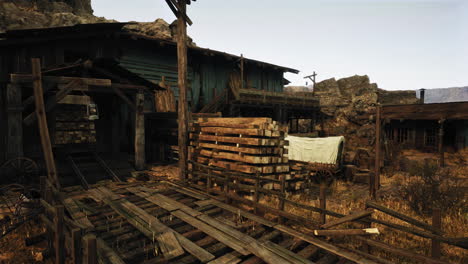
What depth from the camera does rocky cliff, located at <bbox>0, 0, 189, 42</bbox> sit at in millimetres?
21359

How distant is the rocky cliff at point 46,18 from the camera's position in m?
21.4

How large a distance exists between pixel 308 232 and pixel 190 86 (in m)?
14.1

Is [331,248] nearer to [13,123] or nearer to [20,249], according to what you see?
[20,249]

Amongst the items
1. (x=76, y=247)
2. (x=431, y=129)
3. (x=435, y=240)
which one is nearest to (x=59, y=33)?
(x=76, y=247)

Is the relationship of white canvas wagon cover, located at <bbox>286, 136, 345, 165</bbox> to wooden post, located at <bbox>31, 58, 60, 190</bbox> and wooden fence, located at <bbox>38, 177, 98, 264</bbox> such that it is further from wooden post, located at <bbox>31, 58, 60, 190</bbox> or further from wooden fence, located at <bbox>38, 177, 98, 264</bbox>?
wooden fence, located at <bbox>38, 177, 98, 264</bbox>

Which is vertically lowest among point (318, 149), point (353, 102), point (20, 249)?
point (20, 249)

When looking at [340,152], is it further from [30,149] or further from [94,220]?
[30,149]

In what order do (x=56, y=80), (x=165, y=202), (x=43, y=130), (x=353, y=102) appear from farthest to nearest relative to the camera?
(x=353, y=102) → (x=56, y=80) → (x=43, y=130) → (x=165, y=202)

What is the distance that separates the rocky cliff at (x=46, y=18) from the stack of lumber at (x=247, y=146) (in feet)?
38.6

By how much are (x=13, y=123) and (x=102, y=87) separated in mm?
3101

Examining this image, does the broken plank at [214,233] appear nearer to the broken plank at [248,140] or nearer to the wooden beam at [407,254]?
the wooden beam at [407,254]

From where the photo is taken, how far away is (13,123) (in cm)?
827

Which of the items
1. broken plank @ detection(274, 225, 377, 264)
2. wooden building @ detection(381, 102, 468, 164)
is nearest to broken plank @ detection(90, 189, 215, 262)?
broken plank @ detection(274, 225, 377, 264)

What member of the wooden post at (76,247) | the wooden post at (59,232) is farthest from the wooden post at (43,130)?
the wooden post at (76,247)
